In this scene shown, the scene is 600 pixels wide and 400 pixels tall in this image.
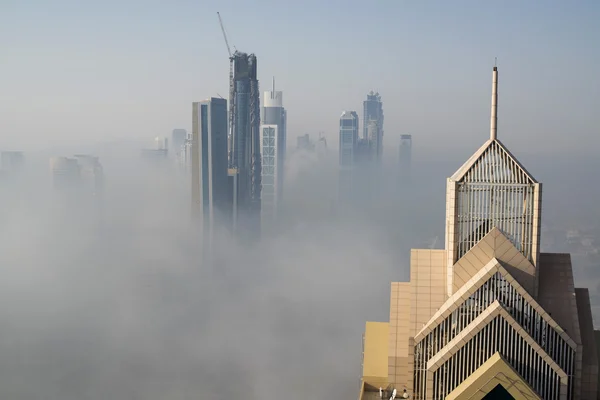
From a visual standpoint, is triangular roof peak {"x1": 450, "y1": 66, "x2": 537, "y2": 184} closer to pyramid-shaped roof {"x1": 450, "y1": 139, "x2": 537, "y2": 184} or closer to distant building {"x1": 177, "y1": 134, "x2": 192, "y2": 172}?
pyramid-shaped roof {"x1": 450, "y1": 139, "x2": 537, "y2": 184}

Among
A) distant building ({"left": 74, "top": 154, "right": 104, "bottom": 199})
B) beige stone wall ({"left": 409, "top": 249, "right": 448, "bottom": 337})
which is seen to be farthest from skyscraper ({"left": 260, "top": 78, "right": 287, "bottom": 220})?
beige stone wall ({"left": 409, "top": 249, "right": 448, "bottom": 337})

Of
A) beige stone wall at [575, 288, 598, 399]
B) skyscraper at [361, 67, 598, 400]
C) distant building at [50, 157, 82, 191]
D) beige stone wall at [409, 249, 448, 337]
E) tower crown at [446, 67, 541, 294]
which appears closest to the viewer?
skyscraper at [361, 67, 598, 400]

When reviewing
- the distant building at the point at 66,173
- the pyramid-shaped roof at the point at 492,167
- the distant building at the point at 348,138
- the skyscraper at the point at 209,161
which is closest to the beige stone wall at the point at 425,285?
the pyramid-shaped roof at the point at 492,167

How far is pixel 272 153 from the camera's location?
560 ft

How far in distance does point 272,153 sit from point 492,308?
147547mm

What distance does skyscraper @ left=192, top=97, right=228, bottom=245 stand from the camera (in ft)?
457

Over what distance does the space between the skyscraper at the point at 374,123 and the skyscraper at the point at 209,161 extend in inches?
1722

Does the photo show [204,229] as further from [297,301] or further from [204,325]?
[204,325]

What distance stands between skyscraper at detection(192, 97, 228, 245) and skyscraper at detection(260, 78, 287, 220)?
2704 centimetres

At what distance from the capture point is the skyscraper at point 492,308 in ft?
80.3

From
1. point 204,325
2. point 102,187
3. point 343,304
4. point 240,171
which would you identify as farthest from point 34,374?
point 240,171

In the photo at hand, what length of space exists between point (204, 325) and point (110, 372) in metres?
22.8

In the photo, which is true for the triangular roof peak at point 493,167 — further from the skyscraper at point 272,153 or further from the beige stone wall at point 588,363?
the skyscraper at point 272,153

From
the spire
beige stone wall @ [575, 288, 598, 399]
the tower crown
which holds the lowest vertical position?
beige stone wall @ [575, 288, 598, 399]
